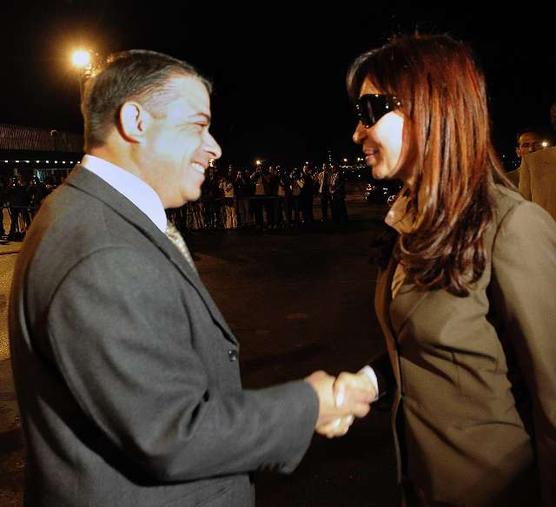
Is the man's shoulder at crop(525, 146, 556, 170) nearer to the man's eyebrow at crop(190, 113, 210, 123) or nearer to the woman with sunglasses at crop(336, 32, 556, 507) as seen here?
the woman with sunglasses at crop(336, 32, 556, 507)

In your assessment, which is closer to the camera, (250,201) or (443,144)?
(443,144)

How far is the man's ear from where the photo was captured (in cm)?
155

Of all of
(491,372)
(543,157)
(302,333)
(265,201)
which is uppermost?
(543,157)

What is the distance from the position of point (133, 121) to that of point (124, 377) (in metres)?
0.80

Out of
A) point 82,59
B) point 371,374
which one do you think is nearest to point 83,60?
point 82,59

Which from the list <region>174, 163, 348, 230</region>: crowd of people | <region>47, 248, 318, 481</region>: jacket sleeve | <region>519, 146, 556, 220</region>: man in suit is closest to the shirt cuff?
<region>47, 248, 318, 481</region>: jacket sleeve

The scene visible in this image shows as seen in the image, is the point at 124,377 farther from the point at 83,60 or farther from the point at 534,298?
the point at 83,60

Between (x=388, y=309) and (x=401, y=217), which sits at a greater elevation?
(x=401, y=217)

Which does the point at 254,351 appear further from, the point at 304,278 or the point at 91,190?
the point at 91,190

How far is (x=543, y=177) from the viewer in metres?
3.85

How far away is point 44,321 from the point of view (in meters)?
1.28

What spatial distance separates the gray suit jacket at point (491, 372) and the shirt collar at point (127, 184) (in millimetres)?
940

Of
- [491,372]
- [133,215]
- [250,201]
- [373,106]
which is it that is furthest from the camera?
[250,201]

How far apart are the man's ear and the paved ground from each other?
269 centimetres
